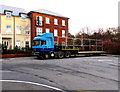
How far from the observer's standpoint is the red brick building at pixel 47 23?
105 ft

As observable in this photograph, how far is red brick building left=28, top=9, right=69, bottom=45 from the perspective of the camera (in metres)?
32.1

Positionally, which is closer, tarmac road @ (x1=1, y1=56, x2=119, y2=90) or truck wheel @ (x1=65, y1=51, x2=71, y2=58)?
tarmac road @ (x1=1, y1=56, x2=119, y2=90)

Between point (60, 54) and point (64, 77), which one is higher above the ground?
point (60, 54)

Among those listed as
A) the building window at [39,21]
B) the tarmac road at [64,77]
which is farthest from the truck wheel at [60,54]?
the building window at [39,21]

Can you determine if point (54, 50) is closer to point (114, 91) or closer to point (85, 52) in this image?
point (85, 52)

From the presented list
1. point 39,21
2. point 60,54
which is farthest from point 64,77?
point 39,21

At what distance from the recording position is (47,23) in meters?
34.3

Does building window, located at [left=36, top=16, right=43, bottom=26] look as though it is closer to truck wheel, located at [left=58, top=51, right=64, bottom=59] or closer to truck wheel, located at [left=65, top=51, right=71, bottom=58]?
truck wheel, located at [left=65, top=51, right=71, bottom=58]

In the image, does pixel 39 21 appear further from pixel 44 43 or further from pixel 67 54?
pixel 44 43

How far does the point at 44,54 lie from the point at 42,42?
171cm

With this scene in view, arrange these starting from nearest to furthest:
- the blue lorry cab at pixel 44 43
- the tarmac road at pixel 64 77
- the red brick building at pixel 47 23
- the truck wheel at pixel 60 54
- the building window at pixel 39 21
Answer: the tarmac road at pixel 64 77 → the blue lorry cab at pixel 44 43 → the truck wheel at pixel 60 54 → the red brick building at pixel 47 23 → the building window at pixel 39 21

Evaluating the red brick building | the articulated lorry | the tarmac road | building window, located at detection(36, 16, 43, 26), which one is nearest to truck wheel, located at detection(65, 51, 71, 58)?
the articulated lorry

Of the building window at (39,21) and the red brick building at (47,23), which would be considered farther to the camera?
the building window at (39,21)

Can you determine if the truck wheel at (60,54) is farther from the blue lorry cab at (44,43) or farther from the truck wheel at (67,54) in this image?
the blue lorry cab at (44,43)
